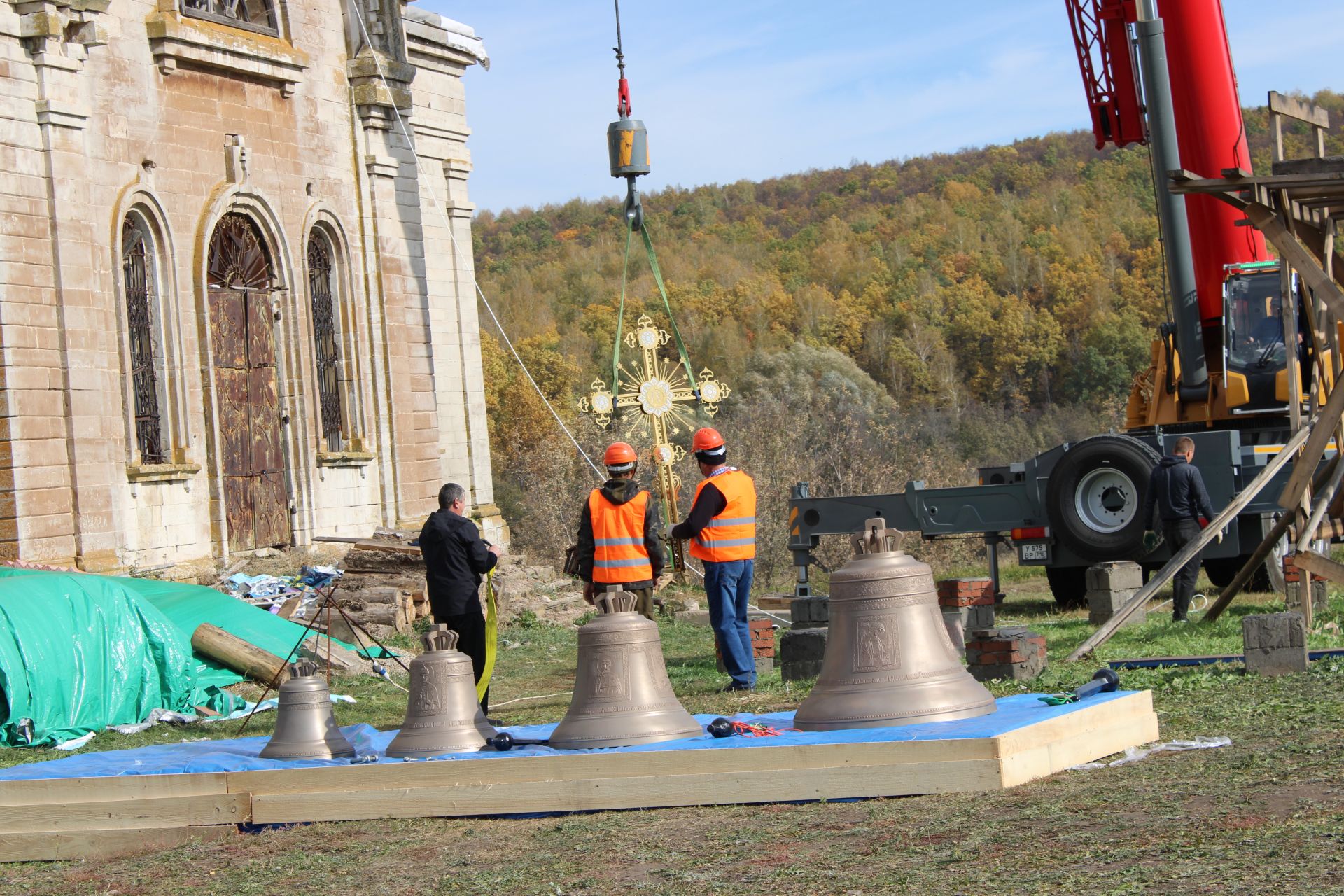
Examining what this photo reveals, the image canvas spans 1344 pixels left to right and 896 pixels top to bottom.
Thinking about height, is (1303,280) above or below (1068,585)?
above

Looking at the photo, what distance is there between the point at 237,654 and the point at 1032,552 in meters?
7.65

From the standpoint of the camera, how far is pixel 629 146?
55.4ft

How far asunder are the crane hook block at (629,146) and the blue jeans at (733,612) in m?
6.76

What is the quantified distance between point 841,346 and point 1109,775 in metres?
57.5

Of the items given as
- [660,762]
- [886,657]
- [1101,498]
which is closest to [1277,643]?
[886,657]

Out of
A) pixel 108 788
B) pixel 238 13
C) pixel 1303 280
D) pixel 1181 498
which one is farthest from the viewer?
pixel 238 13

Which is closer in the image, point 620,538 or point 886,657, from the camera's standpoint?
point 886,657

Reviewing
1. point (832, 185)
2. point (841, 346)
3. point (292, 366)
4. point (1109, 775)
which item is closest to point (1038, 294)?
point (841, 346)

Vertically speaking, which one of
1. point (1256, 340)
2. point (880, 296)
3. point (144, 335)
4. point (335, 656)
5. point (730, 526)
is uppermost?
point (880, 296)

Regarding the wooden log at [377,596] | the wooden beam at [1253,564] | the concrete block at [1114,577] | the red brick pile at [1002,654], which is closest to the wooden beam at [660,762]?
the red brick pile at [1002,654]

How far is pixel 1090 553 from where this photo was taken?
15.7 metres

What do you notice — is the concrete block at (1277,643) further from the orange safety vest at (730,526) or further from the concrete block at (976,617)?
the orange safety vest at (730,526)

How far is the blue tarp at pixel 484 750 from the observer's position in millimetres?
7230

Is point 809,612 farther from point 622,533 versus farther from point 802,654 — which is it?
point 622,533
